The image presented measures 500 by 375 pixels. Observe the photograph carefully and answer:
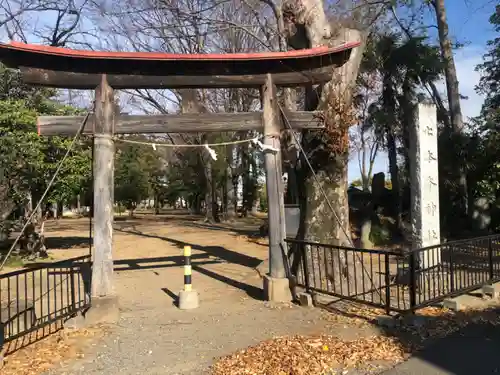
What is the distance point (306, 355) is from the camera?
16.7ft

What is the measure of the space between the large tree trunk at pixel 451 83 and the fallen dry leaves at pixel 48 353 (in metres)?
16.7

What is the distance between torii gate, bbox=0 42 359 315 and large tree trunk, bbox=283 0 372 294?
30.2 inches

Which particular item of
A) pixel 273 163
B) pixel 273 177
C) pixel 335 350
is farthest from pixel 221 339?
pixel 273 163

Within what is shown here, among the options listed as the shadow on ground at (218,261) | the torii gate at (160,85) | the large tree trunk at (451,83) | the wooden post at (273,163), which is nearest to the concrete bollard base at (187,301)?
the torii gate at (160,85)

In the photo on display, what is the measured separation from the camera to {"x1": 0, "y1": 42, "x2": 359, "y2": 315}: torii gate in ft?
24.3

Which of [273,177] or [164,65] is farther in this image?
[273,177]

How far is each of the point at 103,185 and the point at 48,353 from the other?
278cm

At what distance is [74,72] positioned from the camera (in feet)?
24.8

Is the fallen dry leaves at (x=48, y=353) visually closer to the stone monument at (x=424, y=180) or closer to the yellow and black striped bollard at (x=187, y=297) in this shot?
the yellow and black striped bollard at (x=187, y=297)

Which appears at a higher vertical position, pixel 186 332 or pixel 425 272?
pixel 425 272

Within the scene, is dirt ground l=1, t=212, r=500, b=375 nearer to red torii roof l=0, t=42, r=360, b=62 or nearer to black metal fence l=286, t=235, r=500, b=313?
black metal fence l=286, t=235, r=500, b=313

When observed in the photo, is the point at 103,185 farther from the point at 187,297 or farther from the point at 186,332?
the point at 186,332

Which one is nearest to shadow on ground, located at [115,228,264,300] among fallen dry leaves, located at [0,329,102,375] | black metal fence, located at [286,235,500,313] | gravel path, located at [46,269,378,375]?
gravel path, located at [46,269,378,375]

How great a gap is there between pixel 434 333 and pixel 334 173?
4225 millimetres
